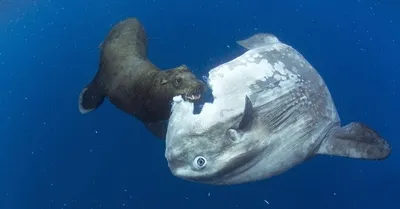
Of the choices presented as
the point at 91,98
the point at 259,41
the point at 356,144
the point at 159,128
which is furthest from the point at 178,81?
the point at 91,98

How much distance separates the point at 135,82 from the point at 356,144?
246 centimetres

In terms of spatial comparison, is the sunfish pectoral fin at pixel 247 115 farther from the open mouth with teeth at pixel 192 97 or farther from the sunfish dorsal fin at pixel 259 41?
the sunfish dorsal fin at pixel 259 41

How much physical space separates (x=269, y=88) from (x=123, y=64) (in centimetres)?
205

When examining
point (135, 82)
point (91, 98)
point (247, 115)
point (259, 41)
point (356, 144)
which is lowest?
point (91, 98)

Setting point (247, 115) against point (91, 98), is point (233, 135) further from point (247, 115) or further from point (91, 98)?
point (91, 98)

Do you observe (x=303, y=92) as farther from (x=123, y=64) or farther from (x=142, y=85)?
(x=123, y=64)

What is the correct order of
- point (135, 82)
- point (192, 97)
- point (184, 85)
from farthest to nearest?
point (135, 82) → point (184, 85) → point (192, 97)

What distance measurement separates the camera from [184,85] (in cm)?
405

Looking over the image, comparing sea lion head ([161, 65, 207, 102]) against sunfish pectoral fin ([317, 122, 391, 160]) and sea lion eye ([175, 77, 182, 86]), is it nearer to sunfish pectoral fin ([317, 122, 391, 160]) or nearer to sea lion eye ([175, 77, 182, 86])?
sea lion eye ([175, 77, 182, 86])

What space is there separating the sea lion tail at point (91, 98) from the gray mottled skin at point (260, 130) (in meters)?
1.89

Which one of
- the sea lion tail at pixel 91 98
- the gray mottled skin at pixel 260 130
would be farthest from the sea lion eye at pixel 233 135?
the sea lion tail at pixel 91 98

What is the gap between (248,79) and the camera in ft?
12.1

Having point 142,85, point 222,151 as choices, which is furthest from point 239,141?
point 142,85

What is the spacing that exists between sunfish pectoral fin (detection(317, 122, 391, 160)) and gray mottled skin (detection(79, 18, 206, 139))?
52.0 inches
